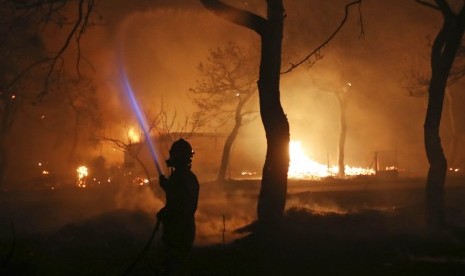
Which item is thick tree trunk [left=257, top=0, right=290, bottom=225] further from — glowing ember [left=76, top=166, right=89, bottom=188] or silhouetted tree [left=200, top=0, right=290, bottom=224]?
glowing ember [left=76, top=166, right=89, bottom=188]

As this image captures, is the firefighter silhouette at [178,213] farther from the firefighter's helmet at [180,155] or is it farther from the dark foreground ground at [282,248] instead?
the dark foreground ground at [282,248]

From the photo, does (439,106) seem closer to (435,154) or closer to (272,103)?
(435,154)

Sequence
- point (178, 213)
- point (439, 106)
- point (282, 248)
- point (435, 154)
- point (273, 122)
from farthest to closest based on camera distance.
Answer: point (435, 154), point (439, 106), point (273, 122), point (282, 248), point (178, 213)

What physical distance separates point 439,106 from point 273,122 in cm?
509

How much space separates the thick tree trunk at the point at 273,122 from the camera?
11.7 meters

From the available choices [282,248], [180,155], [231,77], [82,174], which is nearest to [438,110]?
[282,248]

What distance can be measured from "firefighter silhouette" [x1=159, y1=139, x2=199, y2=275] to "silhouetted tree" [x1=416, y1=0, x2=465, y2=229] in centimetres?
901

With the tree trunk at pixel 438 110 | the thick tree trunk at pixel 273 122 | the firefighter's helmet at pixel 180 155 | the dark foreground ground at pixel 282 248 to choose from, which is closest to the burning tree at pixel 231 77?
the dark foreground ground at pixel 282 248

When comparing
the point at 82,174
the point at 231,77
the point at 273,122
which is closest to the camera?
Answer: the point at 273,122

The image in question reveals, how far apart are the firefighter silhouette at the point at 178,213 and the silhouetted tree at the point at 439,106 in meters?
9.01

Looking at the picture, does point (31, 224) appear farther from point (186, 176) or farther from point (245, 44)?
point (245, 44)

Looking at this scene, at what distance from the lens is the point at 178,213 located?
6.80 meters

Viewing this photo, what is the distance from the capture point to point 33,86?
3775 cm

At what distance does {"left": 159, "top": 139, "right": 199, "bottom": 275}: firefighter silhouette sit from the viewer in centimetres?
678
